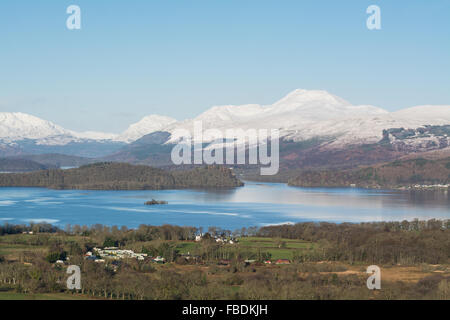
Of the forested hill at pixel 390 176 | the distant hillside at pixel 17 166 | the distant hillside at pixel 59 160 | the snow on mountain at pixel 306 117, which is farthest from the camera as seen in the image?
the snow on mountain at pixel 306 117

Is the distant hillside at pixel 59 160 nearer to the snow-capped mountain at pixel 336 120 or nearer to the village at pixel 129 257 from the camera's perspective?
the snow-capped mountain at pixel 336 120

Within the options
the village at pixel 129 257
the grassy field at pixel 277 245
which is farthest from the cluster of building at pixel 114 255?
the grassy field at pixel 277 245

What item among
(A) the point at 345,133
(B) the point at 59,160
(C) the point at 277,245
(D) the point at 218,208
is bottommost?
(C) the point at 277,245

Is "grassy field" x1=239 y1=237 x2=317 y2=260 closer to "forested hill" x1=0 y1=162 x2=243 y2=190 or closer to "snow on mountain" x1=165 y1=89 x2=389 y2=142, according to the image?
"forested hill" x1=0 y1=162 x2=243 y2=190

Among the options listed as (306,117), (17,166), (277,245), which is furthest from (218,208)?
(306,117)

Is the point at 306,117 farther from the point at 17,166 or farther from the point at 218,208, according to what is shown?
the point at 218,208

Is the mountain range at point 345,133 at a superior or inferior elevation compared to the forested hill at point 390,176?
superior
